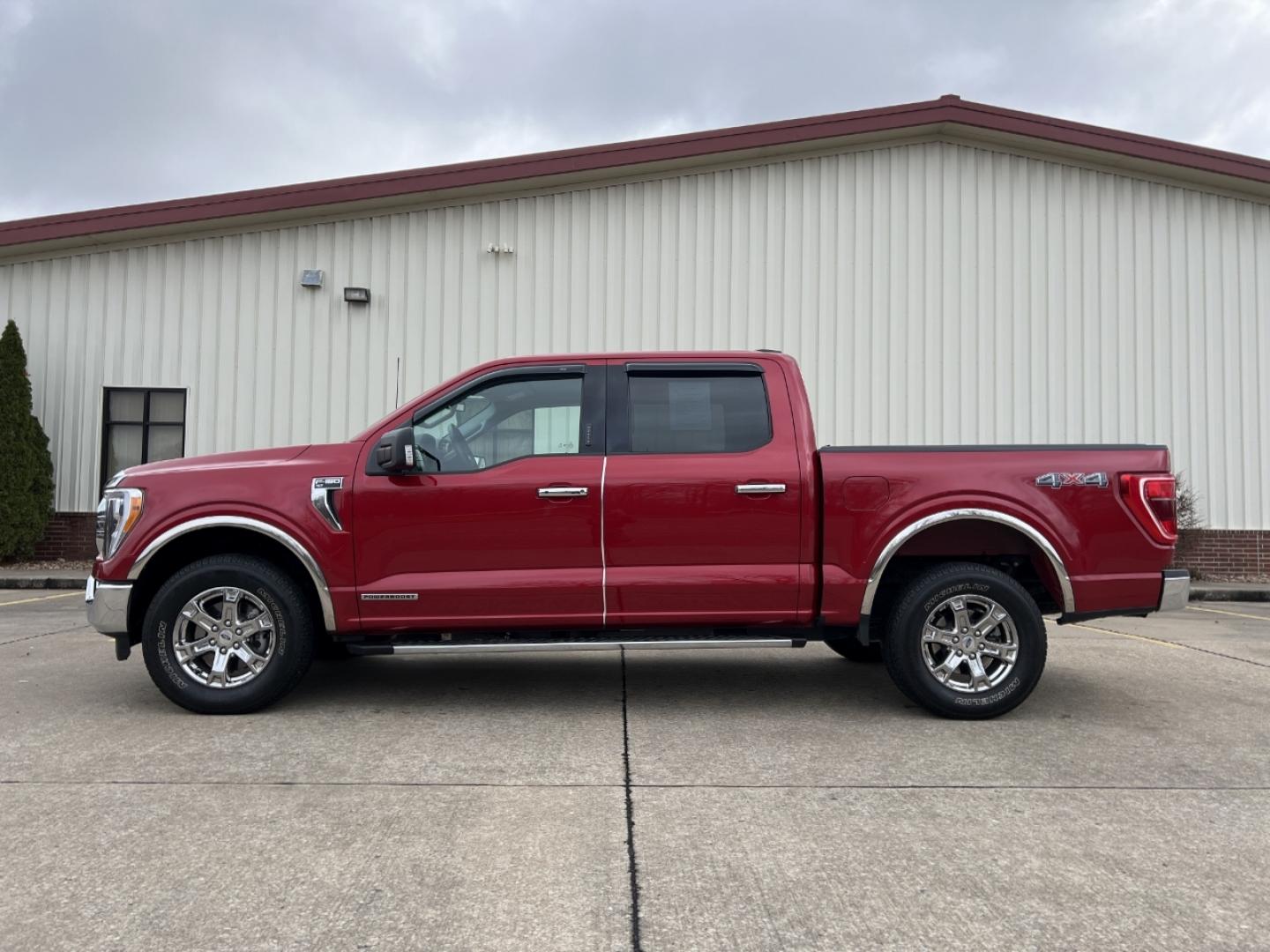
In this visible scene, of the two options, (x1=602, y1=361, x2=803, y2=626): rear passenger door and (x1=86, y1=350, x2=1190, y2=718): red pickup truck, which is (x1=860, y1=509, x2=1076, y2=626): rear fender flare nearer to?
(x1=86, y1=350, x2=1190, y2=718): red pickup truck

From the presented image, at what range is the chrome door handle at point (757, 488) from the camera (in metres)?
4.99

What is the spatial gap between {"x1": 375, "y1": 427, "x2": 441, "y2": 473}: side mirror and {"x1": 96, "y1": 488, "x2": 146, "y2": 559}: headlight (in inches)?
51.7

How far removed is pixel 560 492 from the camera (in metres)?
4.99

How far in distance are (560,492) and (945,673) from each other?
2245 mm

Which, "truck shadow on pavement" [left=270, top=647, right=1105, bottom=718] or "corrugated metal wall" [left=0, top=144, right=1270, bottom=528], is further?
"corrugated metal wall" [left=0, top=144, right=1270, bottom=528]

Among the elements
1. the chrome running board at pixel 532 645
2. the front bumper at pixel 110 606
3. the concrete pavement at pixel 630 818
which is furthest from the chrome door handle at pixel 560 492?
the front bumper at pixel 110 606

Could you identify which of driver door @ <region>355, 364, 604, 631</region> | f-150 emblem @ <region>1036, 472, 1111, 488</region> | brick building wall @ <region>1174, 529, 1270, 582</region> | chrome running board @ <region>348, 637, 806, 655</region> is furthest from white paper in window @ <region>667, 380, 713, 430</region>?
brick building wall @ <region>1174, 529, 1270, 582</region>

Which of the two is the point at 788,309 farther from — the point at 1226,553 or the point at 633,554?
the point at 633,554

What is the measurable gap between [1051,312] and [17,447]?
15.5 meters

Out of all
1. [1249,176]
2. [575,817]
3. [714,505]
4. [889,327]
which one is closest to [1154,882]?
[575,817]

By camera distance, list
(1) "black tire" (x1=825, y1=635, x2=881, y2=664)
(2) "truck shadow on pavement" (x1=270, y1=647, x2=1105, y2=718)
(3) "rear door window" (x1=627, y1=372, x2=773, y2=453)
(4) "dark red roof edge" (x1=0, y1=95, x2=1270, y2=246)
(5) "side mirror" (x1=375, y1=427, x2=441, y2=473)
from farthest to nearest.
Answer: (4) "dark red roof edge" (x1=0, y1=95, x2=1270, y2=246) < (1) "black tire" (x1=825, y1=635, x2=881, y2=664) < (2) "truck shadow on pavement" (x1=270, y1=647, x2=1105, y2=718) < (3) "rear door window" (x1=627, y1=372, x2=773, y2=453) < (5) "side mirror" (x1=375, y1=427, x2=441, y2=473)

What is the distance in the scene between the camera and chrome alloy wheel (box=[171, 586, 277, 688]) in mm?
4977

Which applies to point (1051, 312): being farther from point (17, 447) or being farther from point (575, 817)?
point (17, 447)

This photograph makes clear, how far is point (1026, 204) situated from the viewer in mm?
14672
